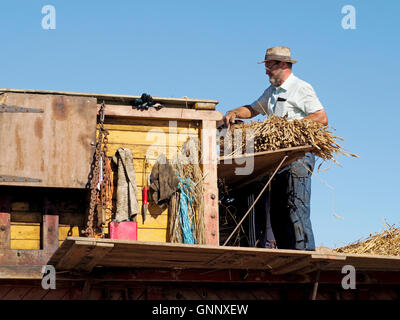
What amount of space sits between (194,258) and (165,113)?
2.30 meters

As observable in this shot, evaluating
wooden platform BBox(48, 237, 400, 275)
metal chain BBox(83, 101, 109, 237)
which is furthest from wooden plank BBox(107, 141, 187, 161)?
wooden platform BBox(48, 237, 400, 275)

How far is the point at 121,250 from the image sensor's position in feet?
28.3

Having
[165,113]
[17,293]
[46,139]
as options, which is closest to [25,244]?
[17,293]

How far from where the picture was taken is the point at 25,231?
389 inches

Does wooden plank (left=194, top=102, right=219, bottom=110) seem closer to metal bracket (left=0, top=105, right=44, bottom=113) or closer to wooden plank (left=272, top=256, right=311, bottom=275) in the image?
metal bracket (left=0, top=105, right=44, bottom=113)

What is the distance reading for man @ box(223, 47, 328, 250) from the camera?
1129 centimetres

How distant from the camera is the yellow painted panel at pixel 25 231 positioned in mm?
9805

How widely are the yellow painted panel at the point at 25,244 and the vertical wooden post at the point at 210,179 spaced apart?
7.33 ft
